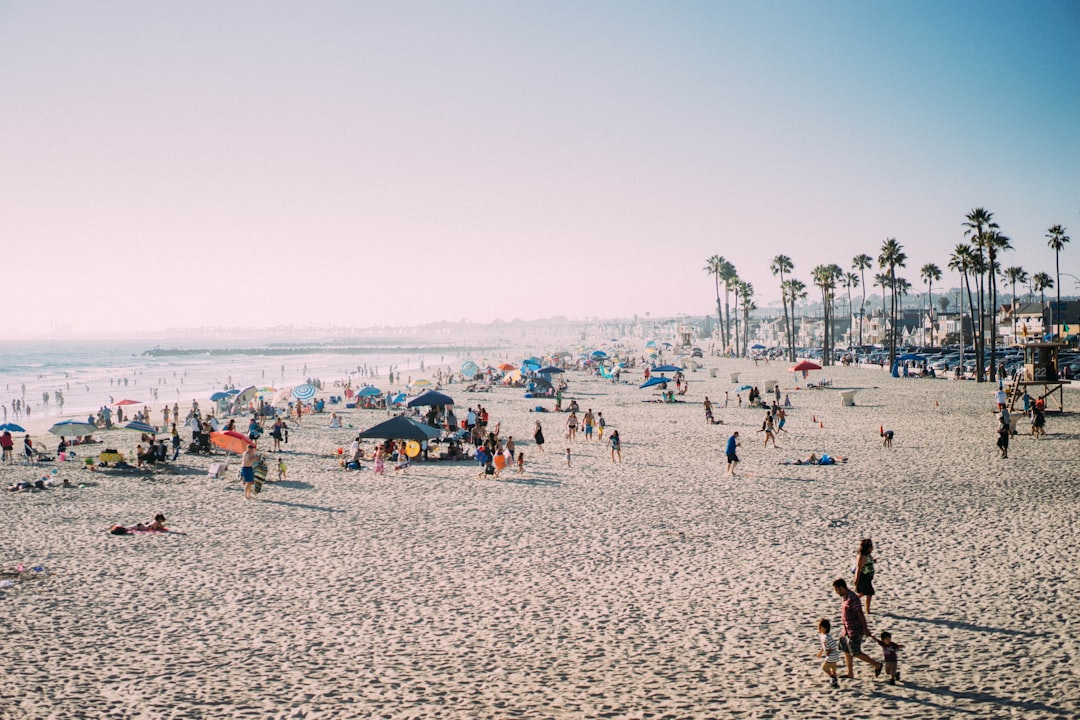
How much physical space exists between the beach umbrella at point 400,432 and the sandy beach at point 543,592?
121 cm

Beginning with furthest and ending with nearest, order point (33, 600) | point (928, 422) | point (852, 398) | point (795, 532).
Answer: point (852, 398)
point (928, 422)
point (795, 532)
point (33, 600)

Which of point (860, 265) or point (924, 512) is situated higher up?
point (860, 265)

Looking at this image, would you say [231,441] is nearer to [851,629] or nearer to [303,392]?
[303,392]

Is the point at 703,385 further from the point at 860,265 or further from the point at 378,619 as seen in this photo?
the point at 378,619

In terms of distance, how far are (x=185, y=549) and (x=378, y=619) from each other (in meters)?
5.56

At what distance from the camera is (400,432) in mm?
21844

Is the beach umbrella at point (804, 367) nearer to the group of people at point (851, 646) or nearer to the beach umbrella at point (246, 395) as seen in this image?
the beach umbrella at point (246, 395)

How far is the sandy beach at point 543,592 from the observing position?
304 inches

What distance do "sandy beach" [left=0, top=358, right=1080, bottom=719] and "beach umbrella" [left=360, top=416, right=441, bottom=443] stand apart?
1207mm

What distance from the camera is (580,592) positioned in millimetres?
10883

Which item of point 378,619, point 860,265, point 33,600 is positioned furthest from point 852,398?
point 860,265

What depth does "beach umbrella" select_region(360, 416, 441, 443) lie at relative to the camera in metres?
21.8

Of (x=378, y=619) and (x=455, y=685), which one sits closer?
(x=455, y=685)

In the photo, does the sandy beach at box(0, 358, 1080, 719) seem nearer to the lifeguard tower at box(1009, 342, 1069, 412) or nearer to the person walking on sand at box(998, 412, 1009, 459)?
the person walking on sand at box(998, 412, 1009, 459)
